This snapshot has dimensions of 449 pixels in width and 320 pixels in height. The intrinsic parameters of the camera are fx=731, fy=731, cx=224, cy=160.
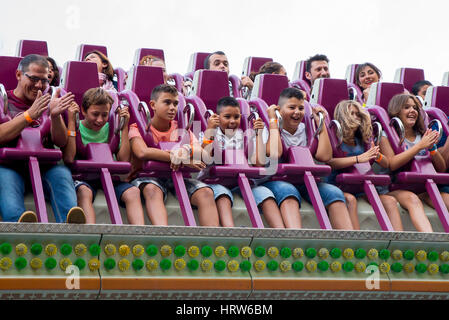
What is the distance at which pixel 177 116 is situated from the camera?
308cm

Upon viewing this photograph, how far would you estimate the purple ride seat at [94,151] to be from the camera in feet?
8.84

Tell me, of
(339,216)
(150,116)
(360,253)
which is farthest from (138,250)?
(339,216)

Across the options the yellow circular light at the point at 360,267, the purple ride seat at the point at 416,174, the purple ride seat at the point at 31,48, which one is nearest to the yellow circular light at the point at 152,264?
the yellow circular light at the point at 360,267

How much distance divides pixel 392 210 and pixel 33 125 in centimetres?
150

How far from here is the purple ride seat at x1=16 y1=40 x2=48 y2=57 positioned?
4215 mm

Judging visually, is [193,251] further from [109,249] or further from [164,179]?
[164,179]

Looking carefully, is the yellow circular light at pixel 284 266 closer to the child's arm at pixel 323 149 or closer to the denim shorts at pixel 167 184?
the denim shorts at pixel 167 184

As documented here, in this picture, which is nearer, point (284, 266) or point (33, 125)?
point (284, 266)

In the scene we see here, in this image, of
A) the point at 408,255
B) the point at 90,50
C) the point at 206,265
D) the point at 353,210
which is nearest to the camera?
the point at 206,265

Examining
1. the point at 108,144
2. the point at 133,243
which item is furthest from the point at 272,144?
the point at 133,243

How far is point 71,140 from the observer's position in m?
2.73

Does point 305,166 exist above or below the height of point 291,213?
above

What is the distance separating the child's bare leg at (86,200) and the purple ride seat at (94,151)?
0.06 metres

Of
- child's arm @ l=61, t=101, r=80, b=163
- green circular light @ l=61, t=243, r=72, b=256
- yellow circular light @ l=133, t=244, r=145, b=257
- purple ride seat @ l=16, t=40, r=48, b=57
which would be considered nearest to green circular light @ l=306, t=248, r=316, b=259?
yellow circular light @ l=133, t=244, r=145, b=257
